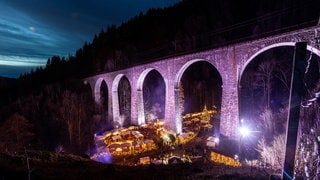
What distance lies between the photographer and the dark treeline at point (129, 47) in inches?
1336

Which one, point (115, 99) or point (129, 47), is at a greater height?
point (129, 47)

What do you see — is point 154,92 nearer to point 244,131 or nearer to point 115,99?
point 115,99

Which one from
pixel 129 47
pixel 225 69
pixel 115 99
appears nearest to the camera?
pixel 225 69

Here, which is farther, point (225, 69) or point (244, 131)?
point (225, 69)

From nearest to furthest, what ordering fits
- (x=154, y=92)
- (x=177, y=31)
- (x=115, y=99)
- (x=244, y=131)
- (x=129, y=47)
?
(x=244, y=131) < (x=115, y=99) < (x=154, y=92) < (x=177, y=31) < (x=129, y=47)

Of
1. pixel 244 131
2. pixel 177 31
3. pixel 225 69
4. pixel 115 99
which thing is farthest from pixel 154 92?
pixel 244 131

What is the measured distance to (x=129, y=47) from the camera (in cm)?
6216

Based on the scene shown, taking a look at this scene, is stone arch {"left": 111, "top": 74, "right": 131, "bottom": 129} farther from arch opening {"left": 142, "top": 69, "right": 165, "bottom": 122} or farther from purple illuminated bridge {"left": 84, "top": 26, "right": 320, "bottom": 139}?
arch opening {"left": 142, "top": 69, "right": 165, "bottom": 122}

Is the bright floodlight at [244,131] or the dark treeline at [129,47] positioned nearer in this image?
the bright floodlight at [244,131]

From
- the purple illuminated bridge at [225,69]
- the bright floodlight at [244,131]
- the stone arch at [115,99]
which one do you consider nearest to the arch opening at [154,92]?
the stone arch at [115,99]

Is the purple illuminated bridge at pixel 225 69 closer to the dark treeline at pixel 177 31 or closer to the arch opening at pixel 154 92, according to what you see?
the dark treeline at pixel 177 31

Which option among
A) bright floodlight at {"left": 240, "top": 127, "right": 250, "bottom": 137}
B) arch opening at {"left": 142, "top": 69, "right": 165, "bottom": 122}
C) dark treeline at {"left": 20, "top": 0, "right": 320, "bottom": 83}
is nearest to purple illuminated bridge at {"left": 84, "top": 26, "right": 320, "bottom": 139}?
bright floodlight at {"left": 240, "top": 127, "right": 250, "bottom": 137}

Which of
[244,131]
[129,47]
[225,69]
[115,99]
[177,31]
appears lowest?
[244,131]

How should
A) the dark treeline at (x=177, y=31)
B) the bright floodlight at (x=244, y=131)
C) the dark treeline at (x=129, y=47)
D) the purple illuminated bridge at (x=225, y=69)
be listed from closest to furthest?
1. the purple illuminated bridge at (x=225, y=69)
2. the bright floodlight at (x=244, y=131)
3. the dark treeline at (x=129, y=47)
4. the dark treeline at (x=177, y=31)
